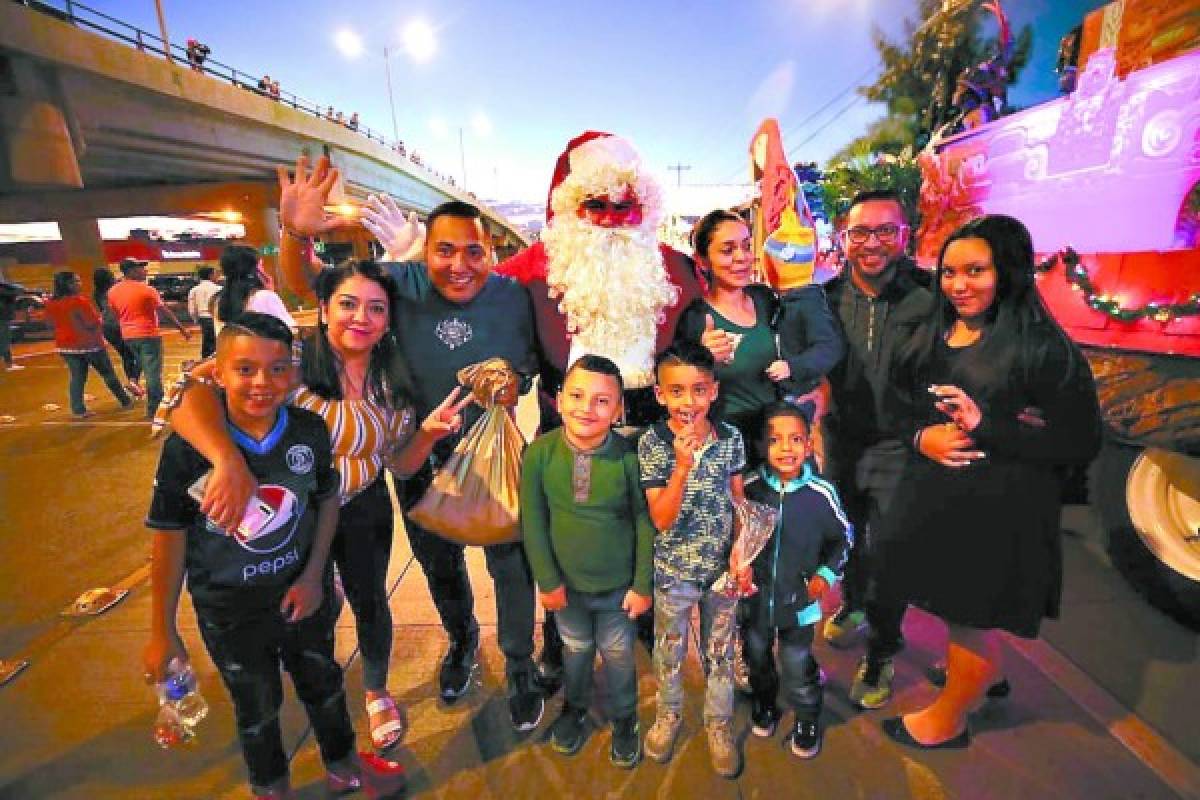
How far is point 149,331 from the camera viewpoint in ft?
24.5

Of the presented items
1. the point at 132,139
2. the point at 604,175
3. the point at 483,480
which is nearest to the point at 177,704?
the point at 483,480

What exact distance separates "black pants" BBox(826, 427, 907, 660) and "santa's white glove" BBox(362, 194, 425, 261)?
2215 millimetres

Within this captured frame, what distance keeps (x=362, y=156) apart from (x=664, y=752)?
89.8 ft

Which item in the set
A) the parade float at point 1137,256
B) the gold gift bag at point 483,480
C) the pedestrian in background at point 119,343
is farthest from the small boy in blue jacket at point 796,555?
the pedestrian in background at point 119,343

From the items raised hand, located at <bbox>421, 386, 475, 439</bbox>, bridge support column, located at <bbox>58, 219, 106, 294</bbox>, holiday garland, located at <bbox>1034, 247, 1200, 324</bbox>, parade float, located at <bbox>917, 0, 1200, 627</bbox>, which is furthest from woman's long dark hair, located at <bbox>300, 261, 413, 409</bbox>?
bridge support column, located at <bbox>58, 219, 106, 294</bbox>

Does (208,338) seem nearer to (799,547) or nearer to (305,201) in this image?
(305,201)

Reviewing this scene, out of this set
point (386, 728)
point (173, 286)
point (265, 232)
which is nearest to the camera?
point (386, 728)

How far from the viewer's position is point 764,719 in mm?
2172

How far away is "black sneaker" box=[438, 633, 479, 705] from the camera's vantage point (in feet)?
7.98

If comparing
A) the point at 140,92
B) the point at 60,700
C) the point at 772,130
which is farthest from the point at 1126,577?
the point at 140,92

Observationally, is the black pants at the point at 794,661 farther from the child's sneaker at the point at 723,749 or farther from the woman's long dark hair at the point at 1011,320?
the woman's long dark hair at the point at 1011,320

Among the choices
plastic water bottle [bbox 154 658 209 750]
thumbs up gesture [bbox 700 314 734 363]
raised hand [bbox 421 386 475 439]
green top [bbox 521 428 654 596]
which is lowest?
plastic water bottle [bbox 154 658 209 750]

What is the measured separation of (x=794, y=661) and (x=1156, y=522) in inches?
84.3

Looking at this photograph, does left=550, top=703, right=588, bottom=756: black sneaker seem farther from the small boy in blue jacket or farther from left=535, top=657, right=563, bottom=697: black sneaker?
the small boy in blue jacket
